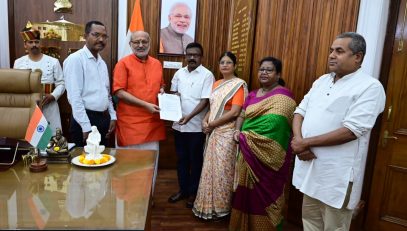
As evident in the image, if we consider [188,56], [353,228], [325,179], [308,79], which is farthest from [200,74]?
[353,228]

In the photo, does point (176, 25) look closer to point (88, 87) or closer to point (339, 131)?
point (88, 87)

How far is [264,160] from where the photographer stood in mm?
2057

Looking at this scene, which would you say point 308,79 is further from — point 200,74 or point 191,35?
point 191,35

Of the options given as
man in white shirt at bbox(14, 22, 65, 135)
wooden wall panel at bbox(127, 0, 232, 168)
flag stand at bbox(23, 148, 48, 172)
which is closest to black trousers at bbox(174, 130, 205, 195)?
wooden wall panel at bbox(127, 0, 232, 168)

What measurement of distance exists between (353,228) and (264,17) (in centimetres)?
181

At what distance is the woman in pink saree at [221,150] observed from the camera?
241 cm

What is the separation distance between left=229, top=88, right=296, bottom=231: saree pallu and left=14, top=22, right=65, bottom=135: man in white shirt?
1941 mm

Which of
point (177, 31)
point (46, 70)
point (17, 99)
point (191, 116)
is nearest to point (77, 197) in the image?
point (17, 99)

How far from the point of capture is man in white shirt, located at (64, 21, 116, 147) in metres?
2.21

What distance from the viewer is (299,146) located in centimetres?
168

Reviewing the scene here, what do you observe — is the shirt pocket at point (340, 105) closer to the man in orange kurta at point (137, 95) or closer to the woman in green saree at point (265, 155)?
the woman in green saree at point (265, 155)

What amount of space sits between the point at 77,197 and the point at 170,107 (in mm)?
1374

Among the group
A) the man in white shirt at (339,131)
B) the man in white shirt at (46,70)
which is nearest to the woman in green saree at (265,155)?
the man in white shirt at (339,131)

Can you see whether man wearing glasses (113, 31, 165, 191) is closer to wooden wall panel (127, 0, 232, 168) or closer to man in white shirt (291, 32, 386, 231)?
wooden wall panel (127, 0, 232, 168)
